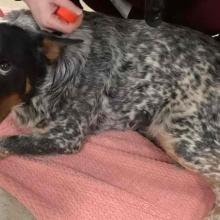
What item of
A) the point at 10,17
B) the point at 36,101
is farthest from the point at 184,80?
the point at 10,17

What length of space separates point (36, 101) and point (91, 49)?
331mm

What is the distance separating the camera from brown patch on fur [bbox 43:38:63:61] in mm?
2037

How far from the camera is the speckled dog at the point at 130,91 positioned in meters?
2.25

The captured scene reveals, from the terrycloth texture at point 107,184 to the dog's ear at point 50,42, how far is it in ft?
1.62

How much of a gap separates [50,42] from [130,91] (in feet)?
1.51

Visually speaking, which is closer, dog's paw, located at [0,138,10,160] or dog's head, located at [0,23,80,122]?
dog's head, located at [0,23,80,122]

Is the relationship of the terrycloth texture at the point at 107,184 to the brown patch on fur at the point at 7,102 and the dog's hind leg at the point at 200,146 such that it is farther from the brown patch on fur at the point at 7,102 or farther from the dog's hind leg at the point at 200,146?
the brown patch on fur at the point at 7,102

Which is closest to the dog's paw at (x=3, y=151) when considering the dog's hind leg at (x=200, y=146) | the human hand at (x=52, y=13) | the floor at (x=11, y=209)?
the floor at (x=11, y=209)

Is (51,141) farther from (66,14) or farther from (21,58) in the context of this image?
(66,14)

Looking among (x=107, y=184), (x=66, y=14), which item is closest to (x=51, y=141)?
(x=107, y=184)

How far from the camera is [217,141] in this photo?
2258mm

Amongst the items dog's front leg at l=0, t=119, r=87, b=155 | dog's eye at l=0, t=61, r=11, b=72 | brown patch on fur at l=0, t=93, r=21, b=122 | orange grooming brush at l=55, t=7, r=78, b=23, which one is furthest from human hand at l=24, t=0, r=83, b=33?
dog's front leg at l=0, t=119, r=87, b=155

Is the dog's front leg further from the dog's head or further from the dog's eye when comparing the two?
the dog's eye

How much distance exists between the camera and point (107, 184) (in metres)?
2.15
